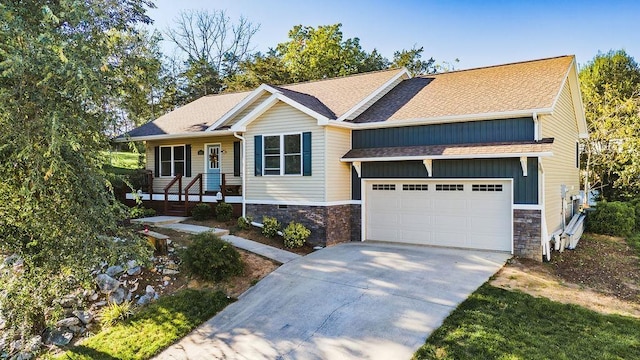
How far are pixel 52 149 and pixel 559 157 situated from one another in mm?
13463

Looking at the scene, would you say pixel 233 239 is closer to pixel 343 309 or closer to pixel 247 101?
pixel 247 101

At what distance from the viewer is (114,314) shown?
7.33 m

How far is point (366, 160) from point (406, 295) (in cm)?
507

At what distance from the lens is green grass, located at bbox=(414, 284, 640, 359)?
5.52 m

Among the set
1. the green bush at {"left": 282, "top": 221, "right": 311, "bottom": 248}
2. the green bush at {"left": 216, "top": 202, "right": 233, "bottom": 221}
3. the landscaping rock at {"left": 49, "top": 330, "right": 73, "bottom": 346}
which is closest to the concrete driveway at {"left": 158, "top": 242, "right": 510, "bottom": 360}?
the green bush at {"left": 282, "top": 221, "right": 311, "bottom": 248}

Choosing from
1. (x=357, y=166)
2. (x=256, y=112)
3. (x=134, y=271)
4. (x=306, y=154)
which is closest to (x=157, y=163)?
(x=256, y=112)

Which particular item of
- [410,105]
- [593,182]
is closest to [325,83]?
[410,105]

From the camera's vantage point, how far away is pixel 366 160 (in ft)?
38.9

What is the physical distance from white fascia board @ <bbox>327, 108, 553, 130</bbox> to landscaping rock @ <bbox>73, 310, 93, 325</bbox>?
7.32m

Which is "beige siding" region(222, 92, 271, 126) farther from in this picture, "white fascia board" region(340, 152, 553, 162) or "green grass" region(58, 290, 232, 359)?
"green grass" region(58, 290, 232, 359)

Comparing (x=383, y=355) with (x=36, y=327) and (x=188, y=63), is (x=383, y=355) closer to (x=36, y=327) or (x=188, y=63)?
(x=36, y=327)

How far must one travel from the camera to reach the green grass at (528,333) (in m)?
5.52

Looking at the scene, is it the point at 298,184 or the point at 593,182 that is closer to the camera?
the point at 298,184

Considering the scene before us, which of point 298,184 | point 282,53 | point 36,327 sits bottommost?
point 36,327
